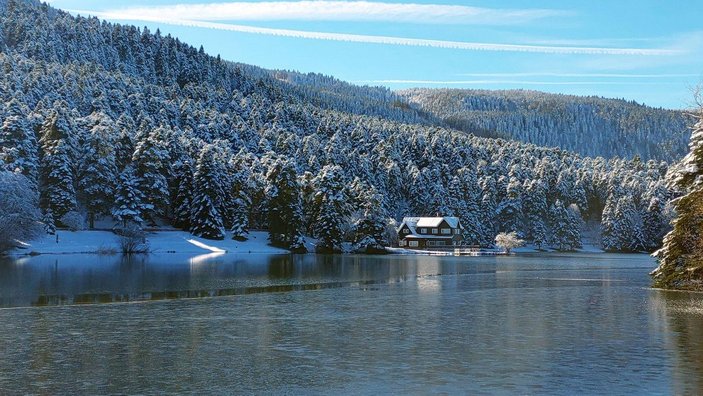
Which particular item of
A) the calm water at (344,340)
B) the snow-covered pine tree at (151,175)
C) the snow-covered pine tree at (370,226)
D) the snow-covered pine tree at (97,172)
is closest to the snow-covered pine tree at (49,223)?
the snow-covered pine tree at (97,172)

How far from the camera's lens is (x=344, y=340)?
947 inches

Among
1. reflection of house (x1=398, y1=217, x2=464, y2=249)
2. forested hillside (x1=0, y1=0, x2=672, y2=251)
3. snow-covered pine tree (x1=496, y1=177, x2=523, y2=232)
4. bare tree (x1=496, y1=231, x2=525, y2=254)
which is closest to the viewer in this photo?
forested hillside (x1=0, y1=0, x2=672, y2=251)

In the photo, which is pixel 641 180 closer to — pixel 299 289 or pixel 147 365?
pixel 299 289

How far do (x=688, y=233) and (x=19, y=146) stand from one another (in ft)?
293

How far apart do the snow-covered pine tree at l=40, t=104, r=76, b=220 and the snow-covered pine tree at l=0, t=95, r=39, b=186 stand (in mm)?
1667

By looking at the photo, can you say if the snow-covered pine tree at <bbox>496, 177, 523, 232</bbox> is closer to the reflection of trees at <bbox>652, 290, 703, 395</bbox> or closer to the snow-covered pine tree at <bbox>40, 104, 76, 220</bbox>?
the snow-covered pine tree at <bbox>40, 104, 76, 220</bbox>

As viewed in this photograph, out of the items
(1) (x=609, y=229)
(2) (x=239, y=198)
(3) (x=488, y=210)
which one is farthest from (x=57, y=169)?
(1) (x=609, y=229)

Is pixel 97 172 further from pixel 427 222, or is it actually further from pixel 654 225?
pixel 654 225

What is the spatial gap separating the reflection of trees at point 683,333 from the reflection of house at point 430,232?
101 m

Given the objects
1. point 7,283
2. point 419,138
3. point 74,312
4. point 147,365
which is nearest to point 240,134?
point 419,138

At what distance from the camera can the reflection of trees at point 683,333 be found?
17.7 metres

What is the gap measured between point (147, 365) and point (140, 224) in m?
87.5

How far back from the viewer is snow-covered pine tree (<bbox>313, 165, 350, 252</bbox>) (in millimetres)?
115500

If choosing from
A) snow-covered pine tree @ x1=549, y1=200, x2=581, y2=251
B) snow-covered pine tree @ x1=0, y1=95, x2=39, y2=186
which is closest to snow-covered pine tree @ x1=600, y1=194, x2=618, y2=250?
snow-covered pine tree @ x1=549, y1=200, x2=581, y2=251
